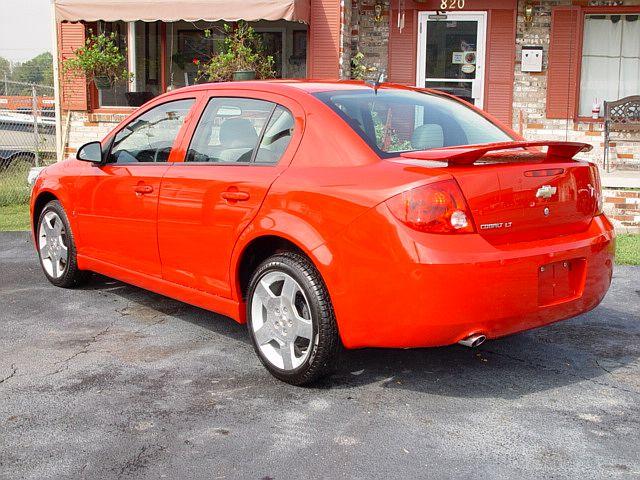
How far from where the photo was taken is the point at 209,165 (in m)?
4.80

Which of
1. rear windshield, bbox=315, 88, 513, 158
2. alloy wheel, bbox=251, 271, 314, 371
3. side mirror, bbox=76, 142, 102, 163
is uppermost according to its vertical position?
rear windshield, bbox=315, 88, 513, 158

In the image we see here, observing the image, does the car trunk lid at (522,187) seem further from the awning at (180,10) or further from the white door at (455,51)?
the white door at (455,51)

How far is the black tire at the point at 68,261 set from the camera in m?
6.12

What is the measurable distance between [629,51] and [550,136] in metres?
1.90

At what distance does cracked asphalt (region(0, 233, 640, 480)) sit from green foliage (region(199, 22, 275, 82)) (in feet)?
25.2

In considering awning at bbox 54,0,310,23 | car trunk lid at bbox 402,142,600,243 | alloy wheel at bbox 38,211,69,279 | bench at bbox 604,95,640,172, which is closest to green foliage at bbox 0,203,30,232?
awning at bbox 54,0,310,23

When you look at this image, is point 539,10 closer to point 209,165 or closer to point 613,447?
point 209,165

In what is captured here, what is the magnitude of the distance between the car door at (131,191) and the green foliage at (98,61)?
8.12m

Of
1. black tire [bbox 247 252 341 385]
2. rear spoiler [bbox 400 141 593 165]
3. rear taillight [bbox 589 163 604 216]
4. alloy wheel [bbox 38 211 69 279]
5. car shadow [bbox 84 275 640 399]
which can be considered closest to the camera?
rear spoiler [bbox 400 141 593 165]

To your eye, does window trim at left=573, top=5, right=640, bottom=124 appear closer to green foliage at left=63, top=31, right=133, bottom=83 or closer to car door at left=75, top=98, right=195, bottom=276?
green foliage at left=63, top=31, right=133, bottom=83

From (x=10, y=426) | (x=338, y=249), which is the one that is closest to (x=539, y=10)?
(x=338, y=249)

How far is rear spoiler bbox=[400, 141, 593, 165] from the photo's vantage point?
3863 millimetres

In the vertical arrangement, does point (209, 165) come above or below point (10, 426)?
above

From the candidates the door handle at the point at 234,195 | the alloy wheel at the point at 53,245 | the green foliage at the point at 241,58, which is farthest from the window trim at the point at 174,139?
the green foliage at the point at 241,58
